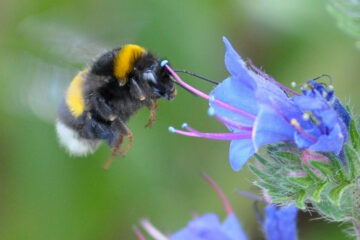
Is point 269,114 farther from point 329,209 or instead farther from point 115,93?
point 115,93

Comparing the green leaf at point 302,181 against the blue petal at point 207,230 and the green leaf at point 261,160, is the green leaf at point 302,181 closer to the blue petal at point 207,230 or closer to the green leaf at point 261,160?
the green leaf at point 261,160

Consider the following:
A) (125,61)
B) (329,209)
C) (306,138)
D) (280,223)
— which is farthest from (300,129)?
(125,61)

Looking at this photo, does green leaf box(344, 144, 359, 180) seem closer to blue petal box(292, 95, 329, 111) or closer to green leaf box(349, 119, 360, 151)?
green leaf box(349, 119, 360, 151)

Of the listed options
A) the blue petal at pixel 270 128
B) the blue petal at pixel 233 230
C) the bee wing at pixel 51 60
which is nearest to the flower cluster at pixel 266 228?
the blue petal at pixel 233 230

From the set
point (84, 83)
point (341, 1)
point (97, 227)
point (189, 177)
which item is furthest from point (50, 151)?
point (341, 1)

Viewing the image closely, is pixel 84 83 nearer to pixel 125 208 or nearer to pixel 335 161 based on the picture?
pixel 335 161
